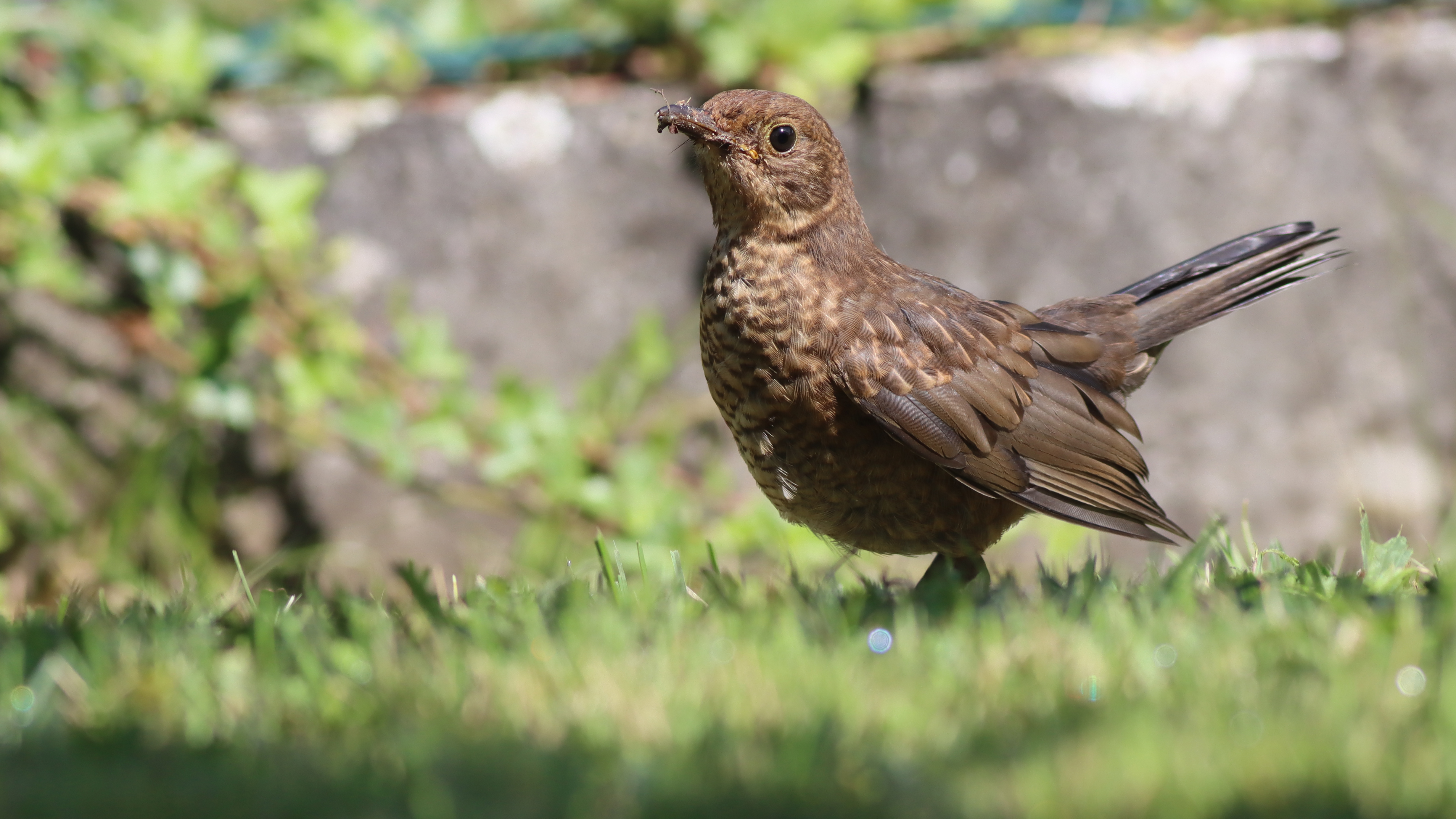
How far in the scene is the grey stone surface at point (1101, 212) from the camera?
5137mm

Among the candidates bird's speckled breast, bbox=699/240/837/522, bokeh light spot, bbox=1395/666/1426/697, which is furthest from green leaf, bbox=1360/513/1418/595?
bird's speckled breast, bbox=699/240/837/522

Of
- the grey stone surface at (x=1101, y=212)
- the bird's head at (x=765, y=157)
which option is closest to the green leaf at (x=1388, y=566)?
the bird's head at (x=765, y=157)

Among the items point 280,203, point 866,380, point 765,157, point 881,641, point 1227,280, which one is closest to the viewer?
point 881,641

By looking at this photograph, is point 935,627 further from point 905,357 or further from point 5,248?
point 5,248

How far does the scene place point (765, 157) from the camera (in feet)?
11.3

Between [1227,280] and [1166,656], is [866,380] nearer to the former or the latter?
[1166,656]

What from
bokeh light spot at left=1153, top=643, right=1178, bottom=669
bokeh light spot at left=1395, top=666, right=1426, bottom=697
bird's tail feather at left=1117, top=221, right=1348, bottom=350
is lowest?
bokeh light spot at left=1153, top=643, right=1178, bottom=669

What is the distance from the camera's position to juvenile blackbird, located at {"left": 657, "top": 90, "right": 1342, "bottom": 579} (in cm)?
329

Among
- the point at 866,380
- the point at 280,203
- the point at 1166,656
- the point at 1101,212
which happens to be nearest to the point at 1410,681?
the point at 1166,656

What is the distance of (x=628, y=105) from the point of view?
524cm

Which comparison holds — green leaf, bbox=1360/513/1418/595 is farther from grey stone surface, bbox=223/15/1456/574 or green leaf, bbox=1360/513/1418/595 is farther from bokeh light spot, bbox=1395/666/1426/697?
grey stone surface, bbox=223/15/1456/574

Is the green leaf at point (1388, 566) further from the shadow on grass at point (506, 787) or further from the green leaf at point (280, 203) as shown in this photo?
the green leaf at point (280, 203)

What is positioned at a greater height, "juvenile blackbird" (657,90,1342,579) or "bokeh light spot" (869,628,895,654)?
"juvenile blackbird" (657,90,1342,579)

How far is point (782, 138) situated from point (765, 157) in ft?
0.24
